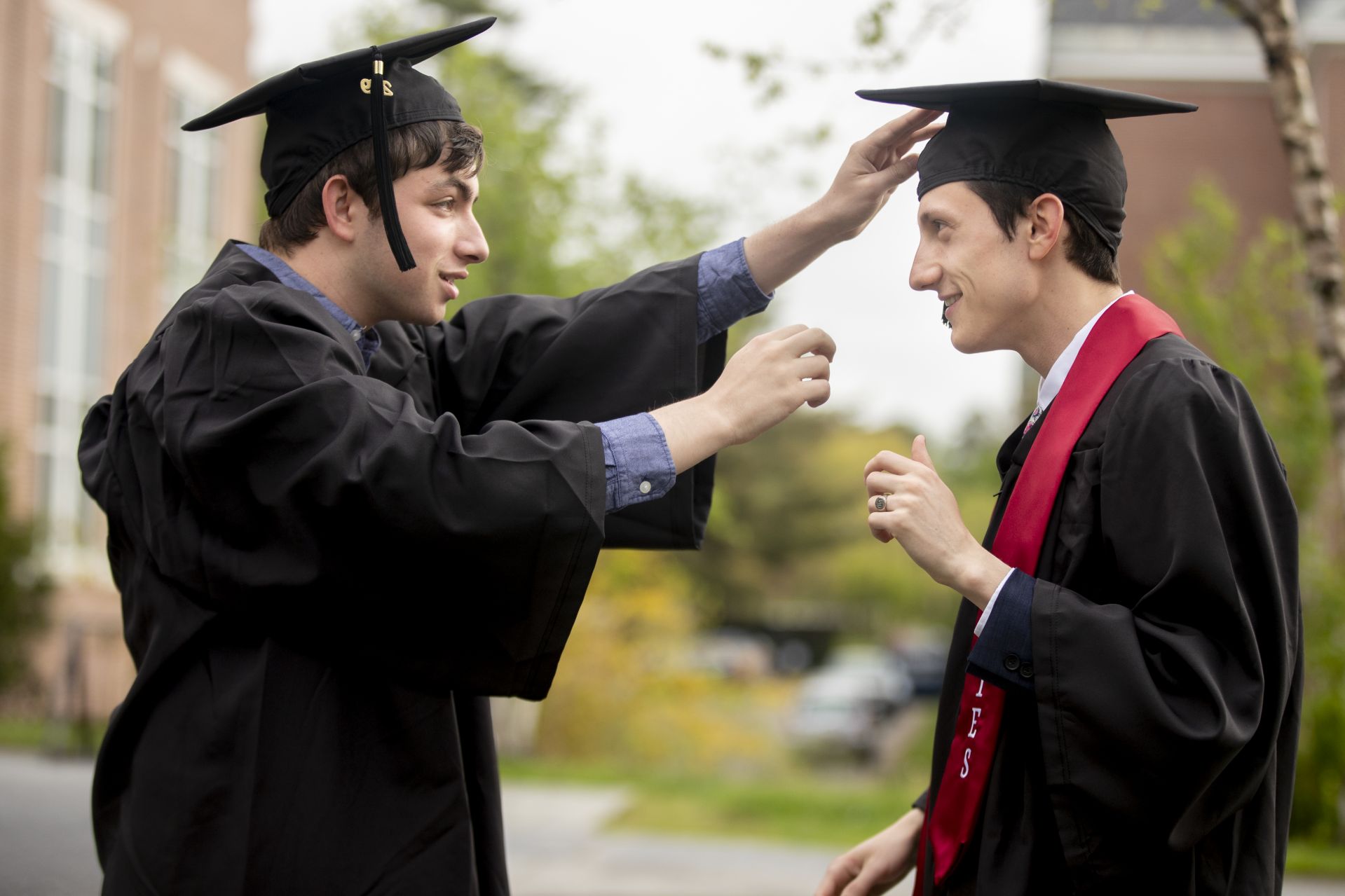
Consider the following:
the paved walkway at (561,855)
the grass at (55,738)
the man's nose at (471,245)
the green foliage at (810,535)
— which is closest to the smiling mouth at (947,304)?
the man's nose at (471,245)

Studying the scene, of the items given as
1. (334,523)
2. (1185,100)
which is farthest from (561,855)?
(1185,100)

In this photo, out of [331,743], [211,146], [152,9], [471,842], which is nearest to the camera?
[331,743]

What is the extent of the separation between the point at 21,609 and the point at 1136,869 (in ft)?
44.8

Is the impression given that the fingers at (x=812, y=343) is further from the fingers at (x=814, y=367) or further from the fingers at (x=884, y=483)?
the fingers at (x=884, y=483)

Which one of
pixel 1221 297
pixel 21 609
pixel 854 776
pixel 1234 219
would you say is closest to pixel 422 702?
pixel 1221 297

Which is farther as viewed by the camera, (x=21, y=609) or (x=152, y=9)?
(x=152, y=9)

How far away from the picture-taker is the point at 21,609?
13211 mm

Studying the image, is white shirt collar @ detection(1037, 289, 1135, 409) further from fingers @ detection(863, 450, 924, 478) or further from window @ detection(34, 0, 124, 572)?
window @ detection(34, 0, 124, 572)

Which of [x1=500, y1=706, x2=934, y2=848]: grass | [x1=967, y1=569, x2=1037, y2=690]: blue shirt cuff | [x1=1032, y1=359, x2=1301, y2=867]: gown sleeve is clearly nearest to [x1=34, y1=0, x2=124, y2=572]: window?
[x1=500, y1=706, x2=934, y2=848]: grass

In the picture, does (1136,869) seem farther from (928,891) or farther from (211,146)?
(211,146)

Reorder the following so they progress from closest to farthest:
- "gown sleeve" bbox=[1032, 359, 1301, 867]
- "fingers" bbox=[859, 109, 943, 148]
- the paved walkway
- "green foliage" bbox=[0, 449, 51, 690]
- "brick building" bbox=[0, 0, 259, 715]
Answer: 1. "gown sleeve" bbox=[1032, 359, 1301, 867]
2. "fingers" bbox=[859, 109, 943, 148]
3. the paved walkway
4. "green foliage" bbox=[0, 449, 51, 690]
5. "brick building" bbox=[0, 0, 259, 715]

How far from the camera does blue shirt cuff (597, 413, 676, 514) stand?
2.15m

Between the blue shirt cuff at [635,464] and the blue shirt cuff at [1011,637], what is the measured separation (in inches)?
23.0

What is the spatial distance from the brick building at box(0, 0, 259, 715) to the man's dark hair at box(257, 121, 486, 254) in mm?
12356
